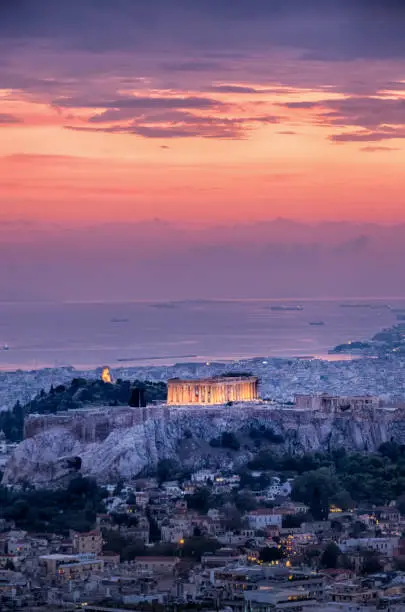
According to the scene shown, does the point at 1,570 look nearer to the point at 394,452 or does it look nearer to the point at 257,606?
the point at 257,606

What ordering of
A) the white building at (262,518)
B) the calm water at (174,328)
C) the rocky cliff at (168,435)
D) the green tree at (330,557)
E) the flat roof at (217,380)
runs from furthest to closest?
1. the calm water at (174,328)
2. the flat roof at (217,380)
3. the rocky cliff at (168,435)
4. the white building at (262,518)
5. the green tree at (330,557)

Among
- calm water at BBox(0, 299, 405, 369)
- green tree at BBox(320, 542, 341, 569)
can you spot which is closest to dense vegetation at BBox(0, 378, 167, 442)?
green tree at BBox(320, 542, 341, 569)

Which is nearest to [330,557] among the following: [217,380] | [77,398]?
[217,380]

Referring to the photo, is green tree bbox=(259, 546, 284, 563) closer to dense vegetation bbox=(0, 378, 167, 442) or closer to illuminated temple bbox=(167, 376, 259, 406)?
illuminated temple bbox=(167, 376, 259, 406)

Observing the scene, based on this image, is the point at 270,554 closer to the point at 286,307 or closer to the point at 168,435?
the point at 168,435

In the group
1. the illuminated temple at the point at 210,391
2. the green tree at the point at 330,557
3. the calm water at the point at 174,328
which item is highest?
the calm water at the point at 174,328

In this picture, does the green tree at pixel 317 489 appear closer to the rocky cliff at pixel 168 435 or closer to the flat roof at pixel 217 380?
the rocky cliff at pixel 168 435

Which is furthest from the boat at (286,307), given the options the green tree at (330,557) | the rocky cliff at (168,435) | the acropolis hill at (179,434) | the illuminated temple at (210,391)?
the green tree at (330,557)
